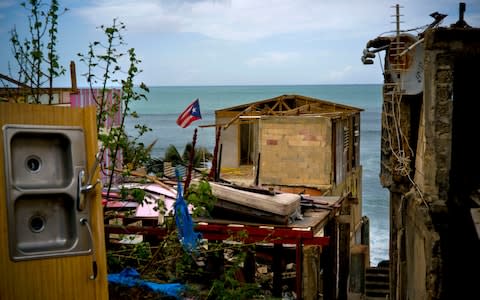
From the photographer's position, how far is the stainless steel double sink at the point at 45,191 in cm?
359

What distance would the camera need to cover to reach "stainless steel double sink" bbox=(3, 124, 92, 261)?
11.8 feet

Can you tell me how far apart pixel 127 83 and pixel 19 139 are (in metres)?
3.49

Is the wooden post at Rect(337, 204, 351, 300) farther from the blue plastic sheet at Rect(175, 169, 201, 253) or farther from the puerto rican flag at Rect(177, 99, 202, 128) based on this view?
the blue plastic sheet at Rect(175, 169, 201, 253)

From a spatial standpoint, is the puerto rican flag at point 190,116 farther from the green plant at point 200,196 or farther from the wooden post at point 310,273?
the green plant at point 200,196

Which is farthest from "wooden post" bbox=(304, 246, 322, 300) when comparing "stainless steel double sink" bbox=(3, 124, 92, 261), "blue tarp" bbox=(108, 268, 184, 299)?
"stainless steel double sink" bbox=(3, 124, 92, 261)

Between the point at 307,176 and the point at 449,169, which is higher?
the point at 449,169

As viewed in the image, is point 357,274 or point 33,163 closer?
point 33,163

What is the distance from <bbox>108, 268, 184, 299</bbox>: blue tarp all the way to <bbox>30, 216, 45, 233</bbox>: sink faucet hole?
3296mm

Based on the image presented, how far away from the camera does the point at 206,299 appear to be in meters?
6.77

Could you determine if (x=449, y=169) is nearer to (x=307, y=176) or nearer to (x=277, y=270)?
(x=277, y=270)

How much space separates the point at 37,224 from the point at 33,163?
376 mm

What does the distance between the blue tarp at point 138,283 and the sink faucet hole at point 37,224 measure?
3296mm

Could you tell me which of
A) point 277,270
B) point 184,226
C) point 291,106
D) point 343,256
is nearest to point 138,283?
point 184,226

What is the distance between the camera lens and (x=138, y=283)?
6961mm
